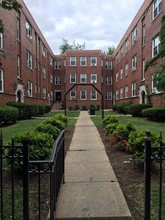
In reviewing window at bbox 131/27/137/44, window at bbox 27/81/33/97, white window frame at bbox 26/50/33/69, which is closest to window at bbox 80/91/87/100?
window at bbox 131/27/137/44

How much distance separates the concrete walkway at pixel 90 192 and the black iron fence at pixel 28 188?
26 centimetres

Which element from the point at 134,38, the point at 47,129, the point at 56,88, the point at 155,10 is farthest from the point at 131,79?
the point at 47,129

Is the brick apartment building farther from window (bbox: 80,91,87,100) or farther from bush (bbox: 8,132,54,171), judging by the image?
bush (bbox: 8,132,54,171)

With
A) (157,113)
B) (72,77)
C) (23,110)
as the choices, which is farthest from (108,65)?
(157,113)

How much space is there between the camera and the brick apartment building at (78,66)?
65.6 ft

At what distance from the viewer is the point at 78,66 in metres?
46.9

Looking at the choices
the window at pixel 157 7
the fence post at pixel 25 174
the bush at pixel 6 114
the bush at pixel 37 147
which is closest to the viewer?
the fence post at pixel 25 174

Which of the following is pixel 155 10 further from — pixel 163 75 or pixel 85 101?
pixel 85 101

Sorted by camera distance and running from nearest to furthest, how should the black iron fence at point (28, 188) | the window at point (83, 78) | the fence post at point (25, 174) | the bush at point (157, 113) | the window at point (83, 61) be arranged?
the fence post at point (25, 174) → the black iron fence at point (28, 188) → the bush at point (157, 113) → the window at point (83, 61) → the window at point (83, 78)

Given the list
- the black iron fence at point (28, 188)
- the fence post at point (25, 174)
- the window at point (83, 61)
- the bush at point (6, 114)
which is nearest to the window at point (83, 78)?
the window at point (83, 61)

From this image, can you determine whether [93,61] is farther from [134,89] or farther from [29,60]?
[29,60]

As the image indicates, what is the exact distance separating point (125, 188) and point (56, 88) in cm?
4540

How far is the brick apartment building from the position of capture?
20.0 metres

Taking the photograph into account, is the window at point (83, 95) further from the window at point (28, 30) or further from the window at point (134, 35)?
the window at point (28, 30)
